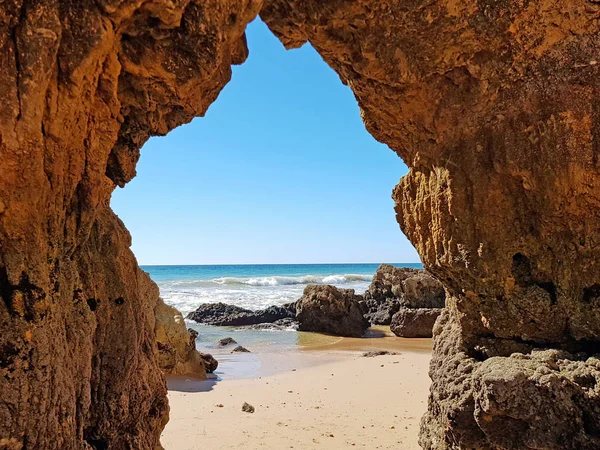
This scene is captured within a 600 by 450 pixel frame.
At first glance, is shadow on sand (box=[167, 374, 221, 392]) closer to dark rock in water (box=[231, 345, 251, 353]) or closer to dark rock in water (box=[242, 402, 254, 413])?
dark rock in water (box=[242, 402, 254, 413])

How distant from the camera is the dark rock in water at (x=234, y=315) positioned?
23.7 metres

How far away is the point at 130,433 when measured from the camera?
4066 millimetres

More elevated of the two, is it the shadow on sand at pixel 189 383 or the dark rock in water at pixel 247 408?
the dark rock in water at pixel 247 408

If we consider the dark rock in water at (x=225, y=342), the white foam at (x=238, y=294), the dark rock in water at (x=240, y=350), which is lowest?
the white foam at (x=238, y=294)

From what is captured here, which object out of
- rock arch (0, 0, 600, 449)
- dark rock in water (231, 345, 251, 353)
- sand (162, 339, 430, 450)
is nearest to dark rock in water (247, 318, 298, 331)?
dark rock in water (231, 345, 251, 353)

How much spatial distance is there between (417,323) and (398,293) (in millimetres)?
4549

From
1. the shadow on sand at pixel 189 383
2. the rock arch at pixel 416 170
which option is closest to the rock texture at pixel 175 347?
the shadow on sand at pixel 189 383

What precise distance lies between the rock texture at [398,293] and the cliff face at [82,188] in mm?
16310

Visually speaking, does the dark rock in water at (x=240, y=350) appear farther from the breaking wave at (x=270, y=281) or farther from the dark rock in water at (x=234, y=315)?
the breaking wave at (x=270, y=281)

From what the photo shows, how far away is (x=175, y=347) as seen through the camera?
36.6 feet

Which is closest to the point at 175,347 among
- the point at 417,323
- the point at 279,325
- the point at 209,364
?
the point at 209,364

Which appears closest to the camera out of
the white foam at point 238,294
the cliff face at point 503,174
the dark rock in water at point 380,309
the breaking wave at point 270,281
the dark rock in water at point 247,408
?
the cliff face at point 503,174

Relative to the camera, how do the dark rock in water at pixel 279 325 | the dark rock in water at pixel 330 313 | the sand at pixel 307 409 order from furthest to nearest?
the dark rock in water at pixel 279 325 < the dark rock in water at pixel 330 313 < the sand at pixel 307 409

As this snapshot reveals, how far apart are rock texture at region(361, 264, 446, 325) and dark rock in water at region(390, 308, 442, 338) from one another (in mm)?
1397
